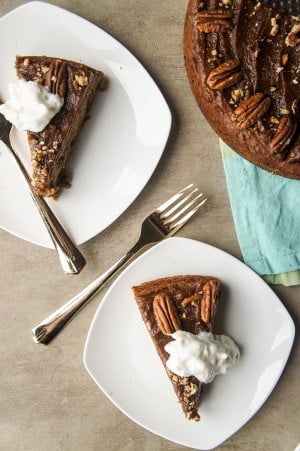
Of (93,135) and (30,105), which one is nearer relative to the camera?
(30,105)

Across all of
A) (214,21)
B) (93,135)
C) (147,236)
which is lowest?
(147,236)

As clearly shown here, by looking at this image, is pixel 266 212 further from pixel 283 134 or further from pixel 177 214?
pixel 283 134

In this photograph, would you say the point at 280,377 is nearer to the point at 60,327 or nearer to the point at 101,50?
the point at 60,327

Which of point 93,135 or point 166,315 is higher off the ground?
point 93,135

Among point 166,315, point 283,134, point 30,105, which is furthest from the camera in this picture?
point 166,315

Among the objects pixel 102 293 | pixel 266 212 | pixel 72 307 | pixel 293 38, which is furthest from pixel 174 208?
pixel 293 38

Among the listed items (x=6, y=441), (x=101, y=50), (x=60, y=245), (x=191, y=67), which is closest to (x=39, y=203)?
(x=60, y=245)

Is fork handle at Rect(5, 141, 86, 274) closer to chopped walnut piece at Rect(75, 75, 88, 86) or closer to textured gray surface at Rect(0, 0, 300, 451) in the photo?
textured gray surface at Rect(0, 0, 300, 451)

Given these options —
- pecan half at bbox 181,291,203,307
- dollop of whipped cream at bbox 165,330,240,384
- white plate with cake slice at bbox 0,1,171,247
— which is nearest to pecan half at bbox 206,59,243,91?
white plate with cake slice at bbox 0,1,171,247

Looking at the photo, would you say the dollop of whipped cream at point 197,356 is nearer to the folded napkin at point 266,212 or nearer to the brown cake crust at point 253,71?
the folded napkin at point 266,212
